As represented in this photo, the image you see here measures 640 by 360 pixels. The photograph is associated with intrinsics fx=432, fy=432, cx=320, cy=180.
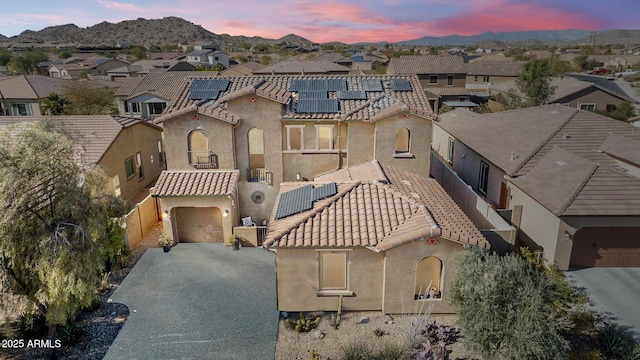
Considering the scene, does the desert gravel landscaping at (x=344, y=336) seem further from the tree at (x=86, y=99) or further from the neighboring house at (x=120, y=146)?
the tree at (x=86, y=99)

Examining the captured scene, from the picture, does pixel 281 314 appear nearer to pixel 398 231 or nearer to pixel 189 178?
pixel 398 231

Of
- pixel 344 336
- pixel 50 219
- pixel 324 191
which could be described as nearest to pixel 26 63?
pixel 324 191

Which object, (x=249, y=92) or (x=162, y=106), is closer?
(x=249, y=92)

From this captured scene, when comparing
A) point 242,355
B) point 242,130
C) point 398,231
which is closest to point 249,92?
point 242,130

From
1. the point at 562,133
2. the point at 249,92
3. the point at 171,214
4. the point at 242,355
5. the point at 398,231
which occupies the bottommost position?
the point at 242,355

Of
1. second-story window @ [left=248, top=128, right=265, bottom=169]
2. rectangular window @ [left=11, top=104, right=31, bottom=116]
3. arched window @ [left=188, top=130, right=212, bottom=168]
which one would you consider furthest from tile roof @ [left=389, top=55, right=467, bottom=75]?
arched window @ [left=188, top=130, right=212, bottom=168]

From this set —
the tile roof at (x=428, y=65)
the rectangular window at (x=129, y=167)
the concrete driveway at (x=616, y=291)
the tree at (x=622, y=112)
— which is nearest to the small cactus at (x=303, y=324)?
the concrete driveway at (x=616, y=291)

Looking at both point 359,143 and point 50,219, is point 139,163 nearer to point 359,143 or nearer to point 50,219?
point 359,143

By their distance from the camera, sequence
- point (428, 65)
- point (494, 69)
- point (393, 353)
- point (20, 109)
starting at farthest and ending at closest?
point (494, 69) → point (428, 65) → point (20, 109) → point (393, 353)
